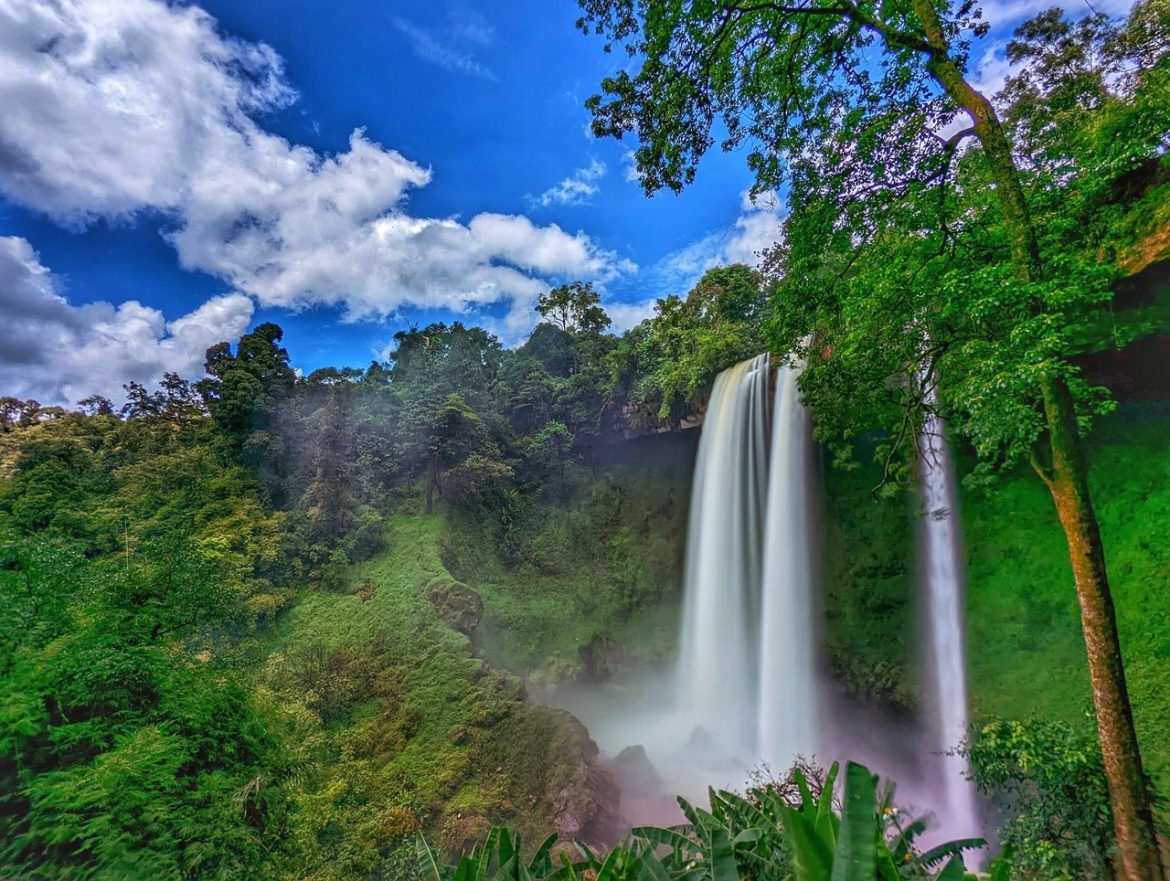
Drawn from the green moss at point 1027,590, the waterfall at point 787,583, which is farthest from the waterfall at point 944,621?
the waterfall at point 787,583

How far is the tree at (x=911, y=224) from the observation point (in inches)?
124

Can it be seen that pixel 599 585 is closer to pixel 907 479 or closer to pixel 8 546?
pixel 907 479

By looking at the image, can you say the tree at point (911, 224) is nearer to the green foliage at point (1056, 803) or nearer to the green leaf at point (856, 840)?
the green foliage at point (1056, 803)

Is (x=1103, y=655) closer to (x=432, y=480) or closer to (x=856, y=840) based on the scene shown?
(x=856, y=840)

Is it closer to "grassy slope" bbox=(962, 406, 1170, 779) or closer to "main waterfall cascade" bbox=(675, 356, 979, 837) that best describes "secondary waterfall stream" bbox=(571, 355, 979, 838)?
"main waterfall cascade" bbox=(675, 356, 979, 837)

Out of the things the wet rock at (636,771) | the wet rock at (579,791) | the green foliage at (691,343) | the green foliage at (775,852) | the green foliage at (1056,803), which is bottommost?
the wet rock at (636,771)

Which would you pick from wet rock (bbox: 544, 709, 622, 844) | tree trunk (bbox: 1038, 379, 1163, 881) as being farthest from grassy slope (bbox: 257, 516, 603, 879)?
tree trunk (bbox: 1038, 379, 1163, 881)

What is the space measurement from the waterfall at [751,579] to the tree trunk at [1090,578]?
23.1 feet

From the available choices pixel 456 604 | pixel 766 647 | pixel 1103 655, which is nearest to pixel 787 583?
pixel 766 647

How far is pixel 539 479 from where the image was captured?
56.3 feet


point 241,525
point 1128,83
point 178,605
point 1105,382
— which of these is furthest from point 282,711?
point 1105,382

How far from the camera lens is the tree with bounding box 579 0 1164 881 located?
10.4ft

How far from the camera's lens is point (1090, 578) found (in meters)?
3.14

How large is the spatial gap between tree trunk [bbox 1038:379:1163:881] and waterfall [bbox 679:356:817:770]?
726 cm
